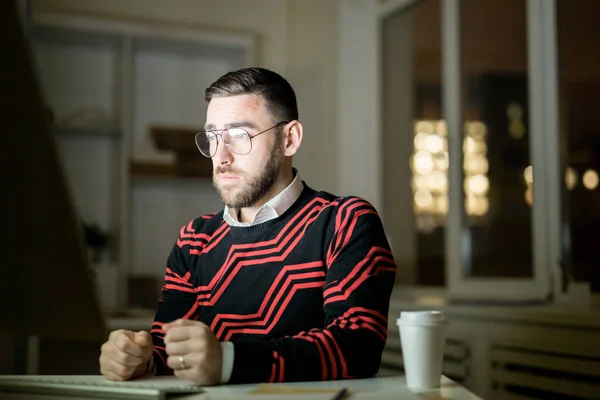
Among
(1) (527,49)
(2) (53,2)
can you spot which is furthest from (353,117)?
(2) (53,2)

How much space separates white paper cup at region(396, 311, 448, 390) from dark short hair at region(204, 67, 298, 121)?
2.04 ft

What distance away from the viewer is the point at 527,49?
266 centimetres

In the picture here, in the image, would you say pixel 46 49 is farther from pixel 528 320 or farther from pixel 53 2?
pixel 528 320

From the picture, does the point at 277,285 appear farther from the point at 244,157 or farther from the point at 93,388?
the point at 93,388

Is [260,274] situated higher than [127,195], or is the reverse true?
[127,195]

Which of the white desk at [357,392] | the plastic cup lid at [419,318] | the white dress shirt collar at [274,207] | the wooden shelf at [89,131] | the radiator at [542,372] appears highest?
the wooden shelf at [89,131]

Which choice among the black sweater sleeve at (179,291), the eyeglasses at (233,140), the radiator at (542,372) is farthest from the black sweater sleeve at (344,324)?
the radiator at (542,372)

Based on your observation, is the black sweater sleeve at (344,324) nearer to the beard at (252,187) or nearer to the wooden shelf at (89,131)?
the beard at (252,187)

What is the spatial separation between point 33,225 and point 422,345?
2.11 ft

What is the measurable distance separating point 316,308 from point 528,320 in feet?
3.49

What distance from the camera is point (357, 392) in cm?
103

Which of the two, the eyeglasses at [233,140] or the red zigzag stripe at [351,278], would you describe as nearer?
the red zigzag stripe at [351,278]

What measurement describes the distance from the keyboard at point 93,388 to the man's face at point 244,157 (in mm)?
493

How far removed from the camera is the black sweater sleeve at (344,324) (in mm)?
1117
